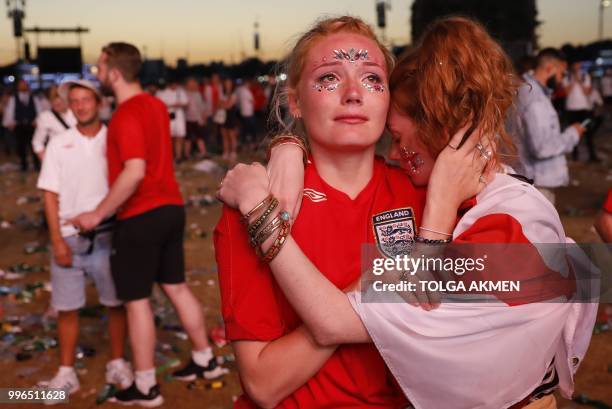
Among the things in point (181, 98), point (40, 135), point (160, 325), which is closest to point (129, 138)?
point (160, 325)

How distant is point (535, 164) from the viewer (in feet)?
19.7

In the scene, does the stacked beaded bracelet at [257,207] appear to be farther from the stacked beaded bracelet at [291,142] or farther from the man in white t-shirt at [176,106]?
the man in white t-shirt at [176,106]

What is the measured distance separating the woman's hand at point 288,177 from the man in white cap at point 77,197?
3.27 meters

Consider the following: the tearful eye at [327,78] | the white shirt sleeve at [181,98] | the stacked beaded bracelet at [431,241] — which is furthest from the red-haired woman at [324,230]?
the white shirt sleeve at [181,98]

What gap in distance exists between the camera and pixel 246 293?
183 centimetres

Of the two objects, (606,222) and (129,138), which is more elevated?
(129,138)

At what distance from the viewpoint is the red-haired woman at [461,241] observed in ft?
5.24

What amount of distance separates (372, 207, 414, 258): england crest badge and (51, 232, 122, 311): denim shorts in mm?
3459

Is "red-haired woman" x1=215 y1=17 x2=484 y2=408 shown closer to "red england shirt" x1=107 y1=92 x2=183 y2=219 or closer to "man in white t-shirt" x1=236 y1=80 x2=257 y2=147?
"red england shirt" x1=107 y1=92 x2=183 y2=219

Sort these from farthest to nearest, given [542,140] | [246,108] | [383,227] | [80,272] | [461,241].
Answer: [246,108] → [542,140] → [80,272] → [383,227] → [461,241]

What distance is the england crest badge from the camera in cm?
189

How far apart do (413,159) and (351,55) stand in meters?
0.36

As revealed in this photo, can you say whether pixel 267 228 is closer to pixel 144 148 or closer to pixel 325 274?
pixel 325 274

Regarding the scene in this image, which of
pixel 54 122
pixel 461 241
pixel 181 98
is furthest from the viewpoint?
pixel 181 98
